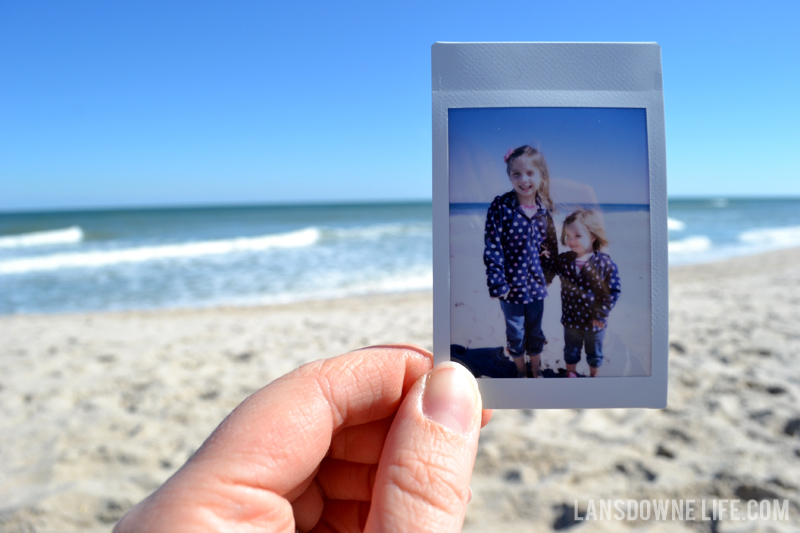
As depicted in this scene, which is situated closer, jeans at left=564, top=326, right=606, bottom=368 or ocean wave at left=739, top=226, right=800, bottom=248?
jeans at left=564, top=326, right=606, bottom=368

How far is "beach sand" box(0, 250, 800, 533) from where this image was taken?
1.96m

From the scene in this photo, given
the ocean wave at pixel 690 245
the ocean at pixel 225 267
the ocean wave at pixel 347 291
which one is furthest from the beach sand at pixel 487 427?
the ocean wave at pixel 690 245

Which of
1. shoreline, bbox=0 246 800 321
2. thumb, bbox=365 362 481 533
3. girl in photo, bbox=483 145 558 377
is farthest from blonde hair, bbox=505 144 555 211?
shoreline, bbox=0 246 800 321

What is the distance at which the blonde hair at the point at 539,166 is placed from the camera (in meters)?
1.04

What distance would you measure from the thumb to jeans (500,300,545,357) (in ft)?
0.42

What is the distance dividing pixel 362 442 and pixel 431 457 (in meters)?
0.29

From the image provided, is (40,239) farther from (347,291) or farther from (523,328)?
(523,328)

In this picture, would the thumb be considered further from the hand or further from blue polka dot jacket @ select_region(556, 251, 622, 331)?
blue polka dot jacket @ select_region(556, 251, 622, 331)

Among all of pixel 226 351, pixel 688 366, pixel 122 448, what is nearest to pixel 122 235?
pixel 226 351

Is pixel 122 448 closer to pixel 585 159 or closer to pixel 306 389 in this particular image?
pixel 306 389

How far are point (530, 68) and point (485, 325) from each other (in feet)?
1.89

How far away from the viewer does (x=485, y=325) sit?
3.40 feet

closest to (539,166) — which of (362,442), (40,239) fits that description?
(362,442)

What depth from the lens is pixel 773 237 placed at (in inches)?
561
